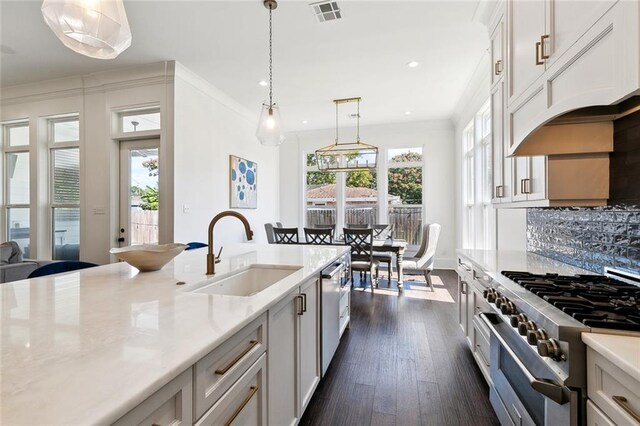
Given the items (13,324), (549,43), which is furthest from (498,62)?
(13,324)

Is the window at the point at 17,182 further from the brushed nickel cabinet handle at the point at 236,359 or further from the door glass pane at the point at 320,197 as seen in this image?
the brushed nickel cabinet handle at the point at 236,359

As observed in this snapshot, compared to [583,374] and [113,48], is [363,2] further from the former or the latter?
[583,374]

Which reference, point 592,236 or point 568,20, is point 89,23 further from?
point 592,236

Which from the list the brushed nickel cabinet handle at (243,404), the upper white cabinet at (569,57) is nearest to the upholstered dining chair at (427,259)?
the upper white cabinet at (569,57)

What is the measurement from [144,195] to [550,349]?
14.8 ft

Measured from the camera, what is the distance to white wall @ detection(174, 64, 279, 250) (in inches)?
150

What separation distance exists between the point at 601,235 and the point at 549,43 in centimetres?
104

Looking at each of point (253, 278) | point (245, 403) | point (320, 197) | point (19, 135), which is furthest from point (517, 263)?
point (19, 135)

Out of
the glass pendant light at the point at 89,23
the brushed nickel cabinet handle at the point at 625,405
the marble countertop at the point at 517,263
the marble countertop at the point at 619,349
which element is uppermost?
the glass pendant light at the point at 89,23

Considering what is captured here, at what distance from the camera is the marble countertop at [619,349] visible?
2.32 feet

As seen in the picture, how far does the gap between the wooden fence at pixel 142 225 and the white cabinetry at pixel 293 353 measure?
3.21 meters

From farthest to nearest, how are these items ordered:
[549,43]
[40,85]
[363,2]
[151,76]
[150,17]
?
[40,85], [151,76], [150,17], [363,2], [549,43]

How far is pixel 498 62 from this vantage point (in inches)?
88.2

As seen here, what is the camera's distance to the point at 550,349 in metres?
0.96
